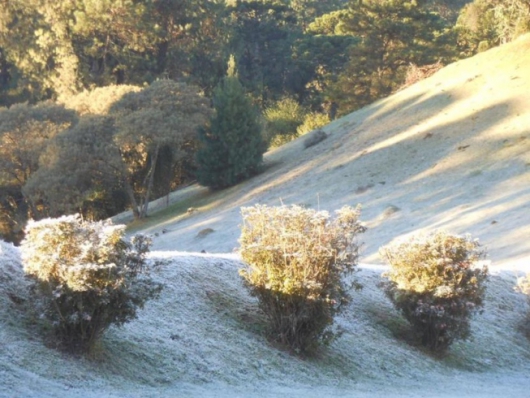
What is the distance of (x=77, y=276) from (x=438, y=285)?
6.96m

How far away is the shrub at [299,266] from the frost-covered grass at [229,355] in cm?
46

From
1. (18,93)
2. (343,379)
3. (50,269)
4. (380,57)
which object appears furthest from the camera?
(18,93)

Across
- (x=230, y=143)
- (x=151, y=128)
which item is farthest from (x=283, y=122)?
(x=151, y=128)

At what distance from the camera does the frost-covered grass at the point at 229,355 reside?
35.9ft

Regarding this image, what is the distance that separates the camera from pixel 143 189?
52812 millimetres

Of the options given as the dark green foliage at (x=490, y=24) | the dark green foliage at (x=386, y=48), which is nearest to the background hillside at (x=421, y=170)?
the dark green foliage at (x=490, y=24)

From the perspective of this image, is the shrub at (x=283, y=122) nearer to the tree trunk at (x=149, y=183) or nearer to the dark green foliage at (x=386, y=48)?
the dark green foliage at (x=386, y=48)

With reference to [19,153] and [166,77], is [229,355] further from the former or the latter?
[166,77]

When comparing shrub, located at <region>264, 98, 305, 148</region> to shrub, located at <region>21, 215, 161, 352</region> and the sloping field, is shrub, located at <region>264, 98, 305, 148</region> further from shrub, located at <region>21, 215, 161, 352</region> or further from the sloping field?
shrub, located at <region>21, 215, 161, 352</region>

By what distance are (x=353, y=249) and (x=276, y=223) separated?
1.33 metres

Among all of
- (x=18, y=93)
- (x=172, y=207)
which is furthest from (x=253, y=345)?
(x=18, y=93)

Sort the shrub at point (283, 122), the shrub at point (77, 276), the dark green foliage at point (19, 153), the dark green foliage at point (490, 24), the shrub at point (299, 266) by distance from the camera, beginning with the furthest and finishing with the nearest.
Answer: the shrub at point (283, 122)
the dark green foliage at point (490, 24)
the dark green foliage at point (19, 153)
the shrub at point (299, 266)
the shrub at point (77, 276)

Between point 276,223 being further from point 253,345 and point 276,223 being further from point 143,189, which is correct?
point 143,189

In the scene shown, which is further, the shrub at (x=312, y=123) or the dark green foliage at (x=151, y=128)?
the shrub at (x=312, y=123)
